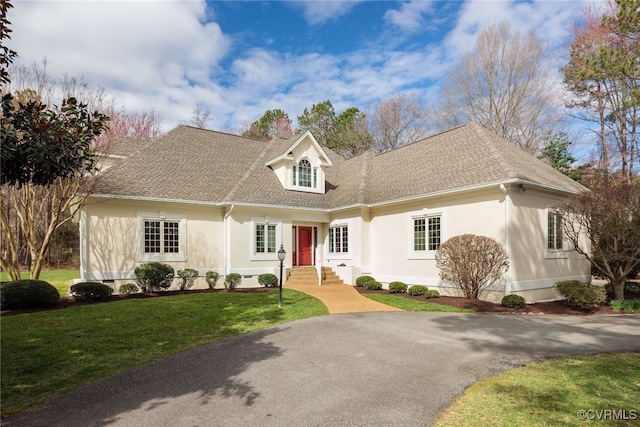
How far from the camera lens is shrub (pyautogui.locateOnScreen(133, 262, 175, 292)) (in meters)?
12.5

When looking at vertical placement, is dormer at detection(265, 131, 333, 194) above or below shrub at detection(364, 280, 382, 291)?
above

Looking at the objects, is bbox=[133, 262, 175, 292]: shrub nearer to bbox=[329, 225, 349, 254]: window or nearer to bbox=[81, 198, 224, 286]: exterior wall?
bbox=[81, 198, 224, 286]: exterior wall

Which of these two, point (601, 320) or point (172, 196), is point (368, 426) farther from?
point (172, 196)

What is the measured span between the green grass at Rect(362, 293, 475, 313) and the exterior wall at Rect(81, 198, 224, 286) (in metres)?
7.33

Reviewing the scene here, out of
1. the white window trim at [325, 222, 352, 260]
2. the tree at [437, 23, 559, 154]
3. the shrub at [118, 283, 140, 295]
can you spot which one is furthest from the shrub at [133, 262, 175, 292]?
the tree at [437, 23, 559, 154]

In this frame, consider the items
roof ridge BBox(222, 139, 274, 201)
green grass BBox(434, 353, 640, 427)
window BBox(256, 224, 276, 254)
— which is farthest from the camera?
window BBox(256, 224, 276, 254)

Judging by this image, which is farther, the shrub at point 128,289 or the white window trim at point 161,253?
the white window trim at point 161,253

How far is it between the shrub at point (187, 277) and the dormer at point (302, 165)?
5996mm

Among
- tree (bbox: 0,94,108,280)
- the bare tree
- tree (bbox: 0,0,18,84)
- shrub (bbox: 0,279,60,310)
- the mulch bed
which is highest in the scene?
the bare tree

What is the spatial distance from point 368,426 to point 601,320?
30.0 feet

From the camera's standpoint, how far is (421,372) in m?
5.23

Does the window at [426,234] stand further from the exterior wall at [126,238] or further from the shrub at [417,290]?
the exterior wall at [126,238]

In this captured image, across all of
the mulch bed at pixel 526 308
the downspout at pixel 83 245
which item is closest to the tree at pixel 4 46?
the downspout at pixel 83 245

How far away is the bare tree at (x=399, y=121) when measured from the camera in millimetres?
32062
